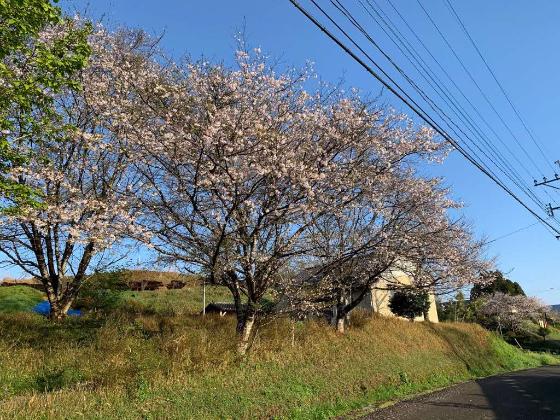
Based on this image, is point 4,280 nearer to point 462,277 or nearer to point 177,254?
point 177,254

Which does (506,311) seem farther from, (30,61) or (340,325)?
(30,61)

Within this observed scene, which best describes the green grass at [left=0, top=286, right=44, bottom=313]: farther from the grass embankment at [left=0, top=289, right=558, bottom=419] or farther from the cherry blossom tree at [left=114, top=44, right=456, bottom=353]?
the cherry blossom tree at [left=114, top=44, right=456, bottom=353]

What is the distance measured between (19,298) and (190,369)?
55.1ft

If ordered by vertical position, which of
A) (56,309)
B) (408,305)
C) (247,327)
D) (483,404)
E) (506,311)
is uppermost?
(506,311)

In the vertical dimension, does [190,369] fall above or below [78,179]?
below

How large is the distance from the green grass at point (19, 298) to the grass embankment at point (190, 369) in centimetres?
587

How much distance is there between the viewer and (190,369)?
8.89 m

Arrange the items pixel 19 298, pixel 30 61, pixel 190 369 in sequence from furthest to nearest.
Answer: pixel 19 298 → pixel 190 369 → pixel 30 61

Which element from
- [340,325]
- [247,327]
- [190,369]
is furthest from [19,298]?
[190,369]

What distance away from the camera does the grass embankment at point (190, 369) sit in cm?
744

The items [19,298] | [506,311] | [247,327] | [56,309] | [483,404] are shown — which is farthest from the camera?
[506,311]

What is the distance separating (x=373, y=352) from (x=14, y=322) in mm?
11062

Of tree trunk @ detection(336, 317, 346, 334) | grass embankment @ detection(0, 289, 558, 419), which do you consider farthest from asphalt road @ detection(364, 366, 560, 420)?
tree trunk @ detection(336, 317, 346, 334)

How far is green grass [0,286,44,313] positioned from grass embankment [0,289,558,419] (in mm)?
5869
